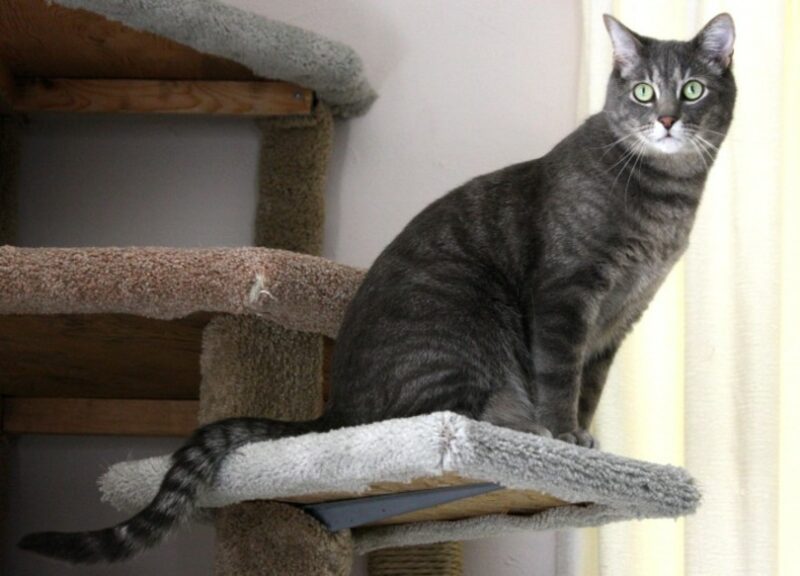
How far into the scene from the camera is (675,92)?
1.32 metres

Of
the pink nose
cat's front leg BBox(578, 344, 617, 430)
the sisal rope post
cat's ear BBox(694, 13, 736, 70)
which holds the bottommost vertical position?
the sisal rope post

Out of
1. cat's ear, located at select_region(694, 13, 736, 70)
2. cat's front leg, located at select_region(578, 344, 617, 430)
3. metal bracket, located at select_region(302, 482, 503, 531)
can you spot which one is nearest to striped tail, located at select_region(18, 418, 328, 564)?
metal bracket, located at select_region(302, 482, 503, 531)

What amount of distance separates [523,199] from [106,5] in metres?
0.59

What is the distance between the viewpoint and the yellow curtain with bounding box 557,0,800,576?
1.47 metres

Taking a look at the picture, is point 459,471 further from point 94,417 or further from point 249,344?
point 94,417

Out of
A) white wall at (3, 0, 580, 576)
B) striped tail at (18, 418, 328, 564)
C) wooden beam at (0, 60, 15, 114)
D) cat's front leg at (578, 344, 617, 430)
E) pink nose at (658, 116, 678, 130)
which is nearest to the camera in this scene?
striped tail at (18, 418, 328, 564)

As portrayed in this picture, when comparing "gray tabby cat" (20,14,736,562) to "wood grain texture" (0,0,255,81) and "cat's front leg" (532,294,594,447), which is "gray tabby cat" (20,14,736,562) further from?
"wood grain texture" (0,0,255,81)

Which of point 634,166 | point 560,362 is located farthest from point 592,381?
point 634,166

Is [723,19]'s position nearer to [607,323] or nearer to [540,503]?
[607,323]

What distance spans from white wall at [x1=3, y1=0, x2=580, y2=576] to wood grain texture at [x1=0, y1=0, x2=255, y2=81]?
15 centimetres

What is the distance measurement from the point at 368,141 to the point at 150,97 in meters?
0.36

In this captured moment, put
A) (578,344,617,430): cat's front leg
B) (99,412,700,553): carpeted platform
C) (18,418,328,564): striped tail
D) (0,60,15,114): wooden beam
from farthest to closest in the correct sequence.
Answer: (0,60,15,114): wooden beam → (578,344,617,430): cat's front leg → (18,418,328,564): striped tail → (99,412,700,553): carpeted platform

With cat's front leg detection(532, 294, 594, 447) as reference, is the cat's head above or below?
above

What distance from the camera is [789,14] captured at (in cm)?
A: 160
